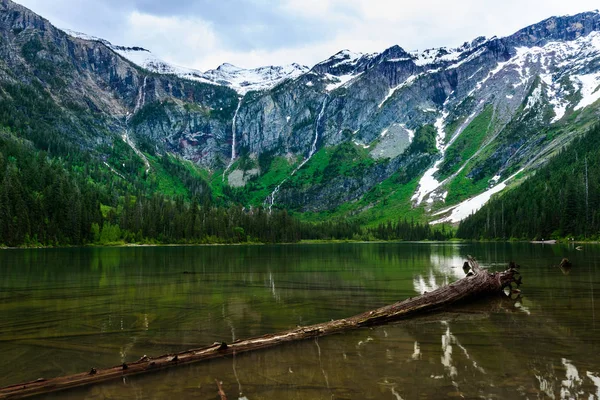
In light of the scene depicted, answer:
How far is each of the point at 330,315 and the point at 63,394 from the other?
1373 centimetres

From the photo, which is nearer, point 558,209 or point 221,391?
point 221,391

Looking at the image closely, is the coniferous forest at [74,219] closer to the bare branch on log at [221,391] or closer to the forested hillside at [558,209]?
the forested hillside at [558,209]

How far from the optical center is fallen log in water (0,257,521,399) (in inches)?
444

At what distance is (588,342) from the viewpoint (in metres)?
15.6

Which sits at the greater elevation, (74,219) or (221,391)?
(74,219)

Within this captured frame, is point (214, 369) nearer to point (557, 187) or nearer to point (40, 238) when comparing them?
point (40, 238)

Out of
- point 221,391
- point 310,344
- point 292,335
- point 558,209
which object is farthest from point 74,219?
point 558,209

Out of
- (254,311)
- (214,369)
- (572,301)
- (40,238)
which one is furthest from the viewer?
(40,238)

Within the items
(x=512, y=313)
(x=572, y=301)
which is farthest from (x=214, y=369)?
(x=572, y=301)

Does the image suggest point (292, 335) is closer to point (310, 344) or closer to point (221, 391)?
point (310, 344)

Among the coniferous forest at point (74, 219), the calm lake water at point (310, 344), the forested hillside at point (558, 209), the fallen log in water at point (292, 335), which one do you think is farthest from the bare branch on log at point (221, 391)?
the coniferous forest at point (74, 219)

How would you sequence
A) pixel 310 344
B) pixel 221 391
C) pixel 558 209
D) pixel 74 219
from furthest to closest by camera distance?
pixel 74 219 < pixel 558 209 < pixel 310 344 < pixel 221 391

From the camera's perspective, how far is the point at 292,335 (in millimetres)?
16266

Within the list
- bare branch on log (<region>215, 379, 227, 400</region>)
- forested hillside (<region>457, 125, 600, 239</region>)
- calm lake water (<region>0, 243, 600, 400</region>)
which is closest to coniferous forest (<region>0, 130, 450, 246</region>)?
forested hillside (<region>457, 125, 600, 239</region>)
